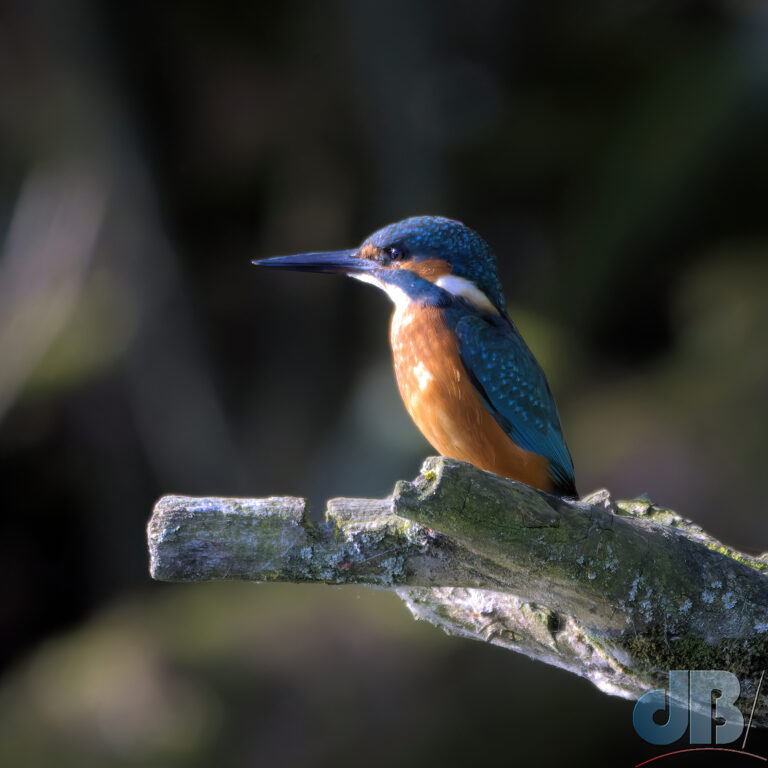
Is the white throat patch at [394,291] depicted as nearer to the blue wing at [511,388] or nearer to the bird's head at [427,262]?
the bird's head at [427,262]

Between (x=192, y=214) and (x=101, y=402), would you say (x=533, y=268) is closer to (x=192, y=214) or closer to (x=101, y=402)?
(x=192, y=214)

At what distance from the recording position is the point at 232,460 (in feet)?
16.4

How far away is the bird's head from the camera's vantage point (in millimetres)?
2504

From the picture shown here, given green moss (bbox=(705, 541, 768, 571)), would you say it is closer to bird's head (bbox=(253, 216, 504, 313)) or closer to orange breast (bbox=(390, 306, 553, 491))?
orange breast (bbox=(390, 306, 553, 491))

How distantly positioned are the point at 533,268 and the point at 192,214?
2.14 m

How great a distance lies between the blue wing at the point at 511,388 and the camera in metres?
2.29

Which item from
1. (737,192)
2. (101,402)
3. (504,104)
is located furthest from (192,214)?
(737,192)

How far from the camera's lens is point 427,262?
2504 mm

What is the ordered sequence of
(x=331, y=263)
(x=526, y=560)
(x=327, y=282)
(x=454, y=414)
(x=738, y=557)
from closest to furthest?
(x=526, y=560) < (x=738, y=557) < (x=454, y=414) < (x=331, y=263) < (x=327, y=282)

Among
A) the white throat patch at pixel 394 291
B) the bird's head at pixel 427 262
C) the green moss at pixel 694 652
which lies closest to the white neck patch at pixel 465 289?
the bird's head at pixel 427 262

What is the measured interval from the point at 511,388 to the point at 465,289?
0.38 m

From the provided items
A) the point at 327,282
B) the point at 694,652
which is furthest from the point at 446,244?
the point at 327,282

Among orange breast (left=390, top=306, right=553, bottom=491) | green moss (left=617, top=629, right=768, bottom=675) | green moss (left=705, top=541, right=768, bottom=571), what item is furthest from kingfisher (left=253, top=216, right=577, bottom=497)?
green moss (left=617, top=629, right=768, bottom=675)

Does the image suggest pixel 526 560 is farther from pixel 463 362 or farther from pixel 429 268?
pixel 429 268
